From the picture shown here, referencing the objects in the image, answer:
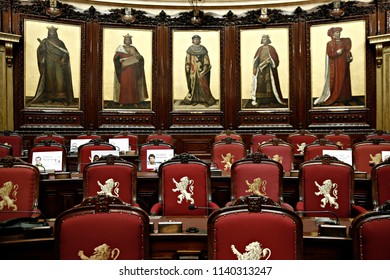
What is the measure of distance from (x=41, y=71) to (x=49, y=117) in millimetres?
1015

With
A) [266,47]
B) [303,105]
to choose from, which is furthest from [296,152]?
[266,47]

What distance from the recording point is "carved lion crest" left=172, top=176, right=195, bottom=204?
3.81 meters

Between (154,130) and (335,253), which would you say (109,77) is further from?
(335,253)

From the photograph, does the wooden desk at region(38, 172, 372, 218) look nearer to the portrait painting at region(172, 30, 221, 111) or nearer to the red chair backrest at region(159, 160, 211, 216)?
the red chair backrest at region(159, 160, 211, 216)

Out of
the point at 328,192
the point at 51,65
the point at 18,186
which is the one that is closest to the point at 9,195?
the point at 18,186

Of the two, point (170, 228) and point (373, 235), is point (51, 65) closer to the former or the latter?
point (170, 228)

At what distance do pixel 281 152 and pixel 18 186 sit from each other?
10.9 ft

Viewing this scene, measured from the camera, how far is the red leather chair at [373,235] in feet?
6.70

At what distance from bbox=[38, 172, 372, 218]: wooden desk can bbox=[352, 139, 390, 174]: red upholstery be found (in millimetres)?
809

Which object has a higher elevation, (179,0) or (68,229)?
(179,0)

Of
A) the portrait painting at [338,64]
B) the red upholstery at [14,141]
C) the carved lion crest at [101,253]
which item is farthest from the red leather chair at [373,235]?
the portrait painting at [338,64]

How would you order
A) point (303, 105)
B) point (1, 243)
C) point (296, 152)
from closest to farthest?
point (1, 243) < point (296, 152) < point (303, 105)

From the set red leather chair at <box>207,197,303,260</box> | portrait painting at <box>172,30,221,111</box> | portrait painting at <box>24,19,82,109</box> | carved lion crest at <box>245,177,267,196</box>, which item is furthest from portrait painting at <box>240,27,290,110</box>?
red leather chair at <box>207,197,303,260</box>

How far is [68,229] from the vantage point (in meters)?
2.09
